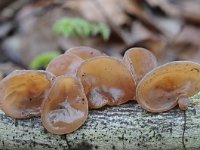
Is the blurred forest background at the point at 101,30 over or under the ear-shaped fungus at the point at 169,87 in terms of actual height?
under

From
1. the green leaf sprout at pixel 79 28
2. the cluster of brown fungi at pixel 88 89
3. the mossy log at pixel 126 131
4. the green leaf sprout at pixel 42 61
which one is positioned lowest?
the green leaf sprout at pixel 42 61

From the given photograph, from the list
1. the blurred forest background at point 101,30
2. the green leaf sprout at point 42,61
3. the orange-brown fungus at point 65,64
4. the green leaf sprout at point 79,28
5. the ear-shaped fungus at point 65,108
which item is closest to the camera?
the ear-shaped fungus at point 65,108

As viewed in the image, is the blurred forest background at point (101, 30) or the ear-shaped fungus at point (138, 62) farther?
the blurred forest background at point (101, 30)

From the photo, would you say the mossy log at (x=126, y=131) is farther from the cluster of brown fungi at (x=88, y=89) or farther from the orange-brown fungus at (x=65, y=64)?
the orange-brown fungus at (x=65, y=64)

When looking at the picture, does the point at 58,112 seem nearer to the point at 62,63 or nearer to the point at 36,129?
the point at 36,129

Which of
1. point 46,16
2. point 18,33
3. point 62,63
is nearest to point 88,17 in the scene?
point 46,16

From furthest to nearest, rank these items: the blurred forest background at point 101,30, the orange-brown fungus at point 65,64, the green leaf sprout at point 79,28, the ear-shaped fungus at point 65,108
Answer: the blurred forest background at point 101,30 < the green leaf sprout at point 79,28 < the orange-brown fungus at point 65,64 < the ear-shaped fungus at point 65,108

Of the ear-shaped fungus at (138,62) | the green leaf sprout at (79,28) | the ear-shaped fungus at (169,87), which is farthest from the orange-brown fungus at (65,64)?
the green leaf sprout at (79,28)


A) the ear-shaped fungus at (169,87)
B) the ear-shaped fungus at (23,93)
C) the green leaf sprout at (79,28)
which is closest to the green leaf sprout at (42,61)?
the green leaf sprout at (79,28)
